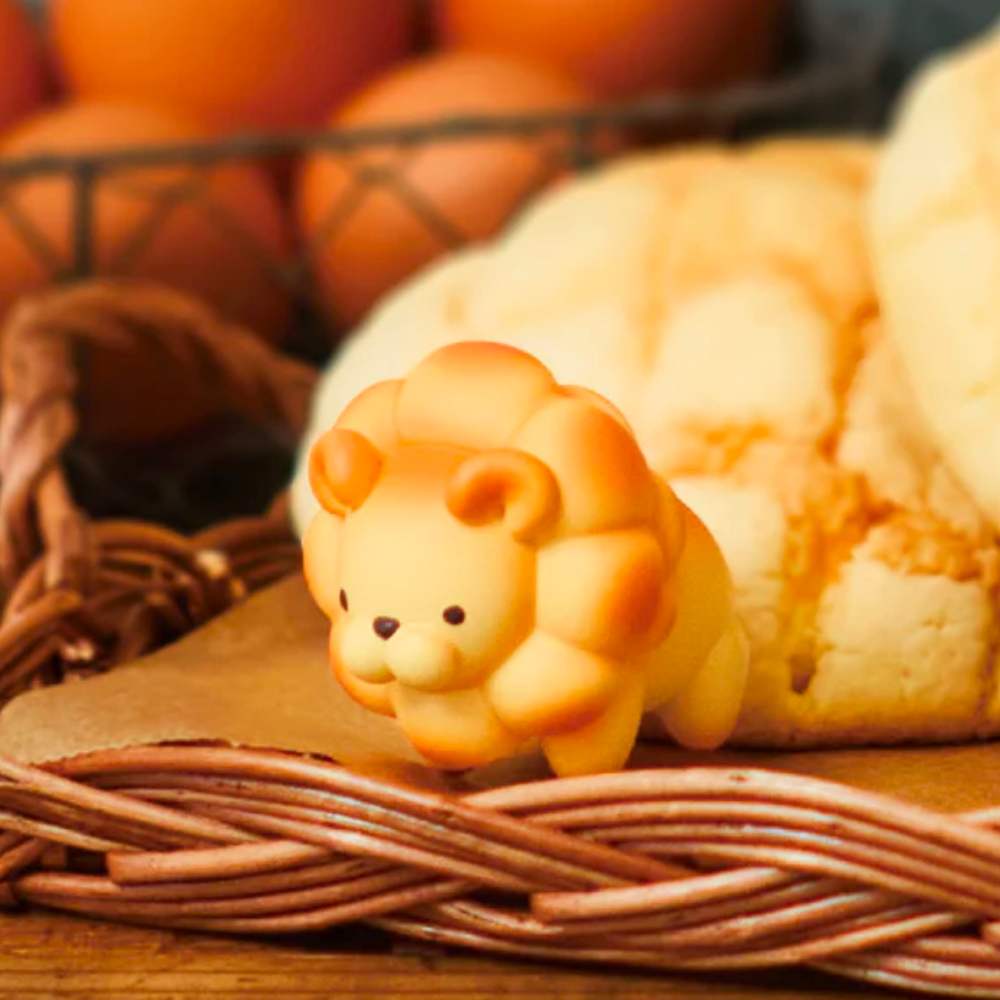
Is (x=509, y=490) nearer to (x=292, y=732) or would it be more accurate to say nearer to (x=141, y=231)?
(x=292, y=732)

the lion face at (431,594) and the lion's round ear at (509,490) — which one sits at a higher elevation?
the lion's round ear at (509,490)

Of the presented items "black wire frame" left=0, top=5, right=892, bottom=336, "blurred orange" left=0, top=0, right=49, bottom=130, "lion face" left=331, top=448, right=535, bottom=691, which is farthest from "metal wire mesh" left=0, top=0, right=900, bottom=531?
"lion face" left=331, top=448, right=535, bottom=691

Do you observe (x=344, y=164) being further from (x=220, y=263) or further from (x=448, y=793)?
(x=448, y=793)

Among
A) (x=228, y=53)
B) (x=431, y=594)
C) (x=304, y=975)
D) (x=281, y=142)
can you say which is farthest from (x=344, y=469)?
(x=228, y=53)

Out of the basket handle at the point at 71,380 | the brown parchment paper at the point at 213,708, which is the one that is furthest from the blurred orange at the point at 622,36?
the brown parchment paper at the point at 213,708

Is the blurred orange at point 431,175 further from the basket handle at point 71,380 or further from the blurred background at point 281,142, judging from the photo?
the basket handle at point 71,380

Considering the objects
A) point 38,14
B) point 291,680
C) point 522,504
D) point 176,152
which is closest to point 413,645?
point 522,504

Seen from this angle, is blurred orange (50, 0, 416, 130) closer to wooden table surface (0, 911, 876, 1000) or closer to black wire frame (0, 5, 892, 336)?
black wire frame (0, 5, 892, 336)
